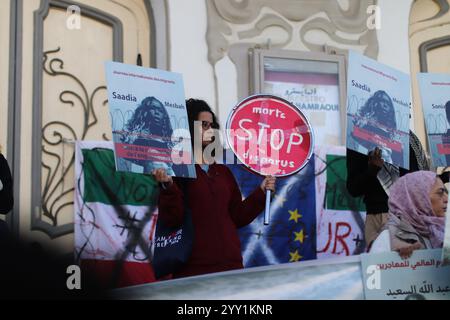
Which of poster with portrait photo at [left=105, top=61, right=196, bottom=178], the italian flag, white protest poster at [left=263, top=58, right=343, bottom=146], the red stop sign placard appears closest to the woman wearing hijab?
the red stop sign placard

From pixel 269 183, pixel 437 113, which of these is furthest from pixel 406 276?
pixel 437 113

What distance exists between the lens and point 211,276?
4.35m

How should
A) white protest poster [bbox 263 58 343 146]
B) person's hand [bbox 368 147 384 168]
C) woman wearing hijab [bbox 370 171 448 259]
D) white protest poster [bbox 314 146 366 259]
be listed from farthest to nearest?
white protest poster [bbox 263 58 343 146]
white protest poster [bbox 314 146 366 259]
person's hand [bbox 368 147 384 168]
woman wearing hijab [bbox 370 171 448 259]

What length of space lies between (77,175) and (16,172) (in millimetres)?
363

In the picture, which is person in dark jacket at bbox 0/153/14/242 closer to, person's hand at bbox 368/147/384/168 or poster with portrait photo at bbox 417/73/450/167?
person's hand at bbox 368/147/384/168

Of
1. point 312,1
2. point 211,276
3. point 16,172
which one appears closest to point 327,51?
point 312,1

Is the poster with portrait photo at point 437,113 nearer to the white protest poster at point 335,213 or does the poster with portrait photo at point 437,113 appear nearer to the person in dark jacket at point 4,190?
the white protest poster at point 335,213

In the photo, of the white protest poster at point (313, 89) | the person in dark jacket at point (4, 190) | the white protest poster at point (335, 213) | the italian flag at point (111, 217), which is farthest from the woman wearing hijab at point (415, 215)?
the white protest poster at point (313, 89)

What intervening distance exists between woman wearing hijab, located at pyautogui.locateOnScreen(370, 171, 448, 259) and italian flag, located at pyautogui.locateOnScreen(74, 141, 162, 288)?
1.64m

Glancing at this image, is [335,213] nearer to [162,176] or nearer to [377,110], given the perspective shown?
[377,110]

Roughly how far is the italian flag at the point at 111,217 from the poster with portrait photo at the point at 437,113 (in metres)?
1.75

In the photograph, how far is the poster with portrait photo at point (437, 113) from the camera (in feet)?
17.3

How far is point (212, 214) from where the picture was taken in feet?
16.6

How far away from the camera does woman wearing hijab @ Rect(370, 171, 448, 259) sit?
15.3 feet
